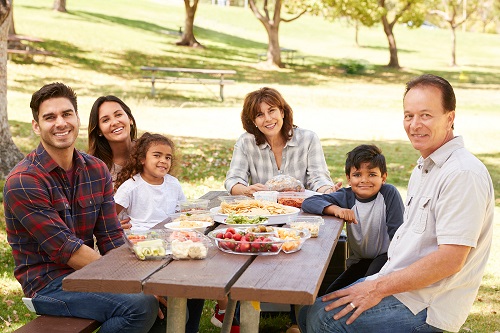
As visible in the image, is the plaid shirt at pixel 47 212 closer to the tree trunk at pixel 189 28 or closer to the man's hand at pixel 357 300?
the man's hand at pixel 357 300

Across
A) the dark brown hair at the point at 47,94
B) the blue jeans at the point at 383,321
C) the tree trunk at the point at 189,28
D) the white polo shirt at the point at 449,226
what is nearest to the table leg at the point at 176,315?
the blue jeans at the point at 383,321

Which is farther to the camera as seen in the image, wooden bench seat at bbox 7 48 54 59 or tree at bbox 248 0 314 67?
tree at bbox 248 0 314 67

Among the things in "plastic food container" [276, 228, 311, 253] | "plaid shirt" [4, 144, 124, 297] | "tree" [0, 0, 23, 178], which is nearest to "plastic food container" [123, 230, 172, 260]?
"plaid shirt" [4, 144, 124, 297]

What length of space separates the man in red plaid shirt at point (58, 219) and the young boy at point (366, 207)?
145 cm

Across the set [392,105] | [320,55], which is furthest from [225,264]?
[320,55]

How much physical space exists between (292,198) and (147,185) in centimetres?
99

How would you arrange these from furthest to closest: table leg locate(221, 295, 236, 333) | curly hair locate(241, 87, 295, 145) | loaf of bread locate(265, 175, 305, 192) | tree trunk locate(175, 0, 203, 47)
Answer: tree trunk locate(175, 0, 203, 47), curly hair locate(241, 87, 295, 145), loaf of bread locate(265, 175, 305, 192), table leg locate(221, 295, 236, 333)

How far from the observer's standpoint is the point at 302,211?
502cm

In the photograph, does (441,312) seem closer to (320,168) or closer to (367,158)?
(367,158)

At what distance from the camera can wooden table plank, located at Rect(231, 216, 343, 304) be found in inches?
123

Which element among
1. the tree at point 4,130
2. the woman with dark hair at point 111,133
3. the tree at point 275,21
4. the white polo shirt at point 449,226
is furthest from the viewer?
the tree at point 275,21

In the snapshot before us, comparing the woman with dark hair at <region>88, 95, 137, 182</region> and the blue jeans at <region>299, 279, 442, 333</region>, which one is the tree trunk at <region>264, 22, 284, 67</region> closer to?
the woman with dark hair at <region>88, 95, 137, 182</region>

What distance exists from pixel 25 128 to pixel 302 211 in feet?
35.4

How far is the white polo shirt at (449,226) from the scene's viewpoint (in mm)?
3441
